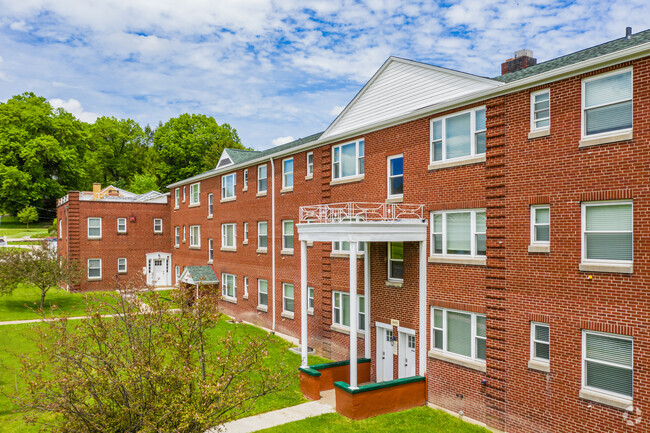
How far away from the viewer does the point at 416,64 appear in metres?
16.4

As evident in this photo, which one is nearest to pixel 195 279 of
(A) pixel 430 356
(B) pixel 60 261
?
(B) pixel 60 261

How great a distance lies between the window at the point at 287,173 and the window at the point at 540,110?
1284 cm

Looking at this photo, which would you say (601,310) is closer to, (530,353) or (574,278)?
(574,278)

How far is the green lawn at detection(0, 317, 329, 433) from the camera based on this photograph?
13.2 meters

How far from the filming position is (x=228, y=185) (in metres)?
30.0

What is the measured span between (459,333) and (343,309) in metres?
6.11

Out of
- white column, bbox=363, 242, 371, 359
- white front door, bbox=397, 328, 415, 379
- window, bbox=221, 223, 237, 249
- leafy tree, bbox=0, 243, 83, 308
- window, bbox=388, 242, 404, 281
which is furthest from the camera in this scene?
window, bbox=221, 223, 237, 249

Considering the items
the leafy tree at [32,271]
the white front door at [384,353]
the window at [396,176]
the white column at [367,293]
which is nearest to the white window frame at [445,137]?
the window at [396,176]

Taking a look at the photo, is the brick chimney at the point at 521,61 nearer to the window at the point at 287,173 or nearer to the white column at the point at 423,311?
the white column at the point at 423,311

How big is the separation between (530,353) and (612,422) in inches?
88.5

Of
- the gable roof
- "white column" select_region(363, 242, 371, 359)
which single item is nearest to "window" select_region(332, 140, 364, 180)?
"white column" select_region(363, 242, 371, 359)

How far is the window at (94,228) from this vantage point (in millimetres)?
37844

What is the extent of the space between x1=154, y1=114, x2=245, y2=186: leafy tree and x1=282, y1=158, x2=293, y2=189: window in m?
47.2

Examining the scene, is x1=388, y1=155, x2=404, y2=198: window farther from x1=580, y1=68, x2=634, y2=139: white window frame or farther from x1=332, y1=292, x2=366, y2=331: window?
x1=580, y1=68, x2=634, y2=139: white window frame
